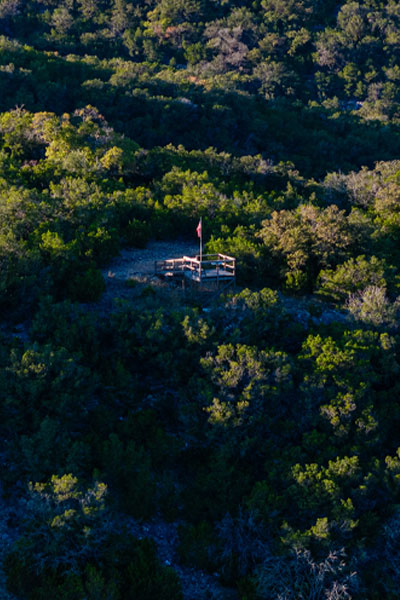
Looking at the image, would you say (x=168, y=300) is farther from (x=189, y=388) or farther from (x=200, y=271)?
(x=189, y=388)

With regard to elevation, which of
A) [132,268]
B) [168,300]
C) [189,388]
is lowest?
[189,388]

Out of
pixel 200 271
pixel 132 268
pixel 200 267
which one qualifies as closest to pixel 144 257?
pixel 132 268

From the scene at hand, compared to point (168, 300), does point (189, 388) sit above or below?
below

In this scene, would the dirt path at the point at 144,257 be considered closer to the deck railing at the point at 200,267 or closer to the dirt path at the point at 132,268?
the dirt path at the point at 132,268

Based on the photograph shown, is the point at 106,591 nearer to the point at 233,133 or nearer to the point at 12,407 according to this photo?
the point at 12,407

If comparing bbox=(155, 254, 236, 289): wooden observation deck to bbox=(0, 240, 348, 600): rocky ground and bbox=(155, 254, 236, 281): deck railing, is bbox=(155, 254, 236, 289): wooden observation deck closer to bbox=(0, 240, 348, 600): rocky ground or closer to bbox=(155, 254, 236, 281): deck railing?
bbox=(155, 254, 236, 281): deck railing

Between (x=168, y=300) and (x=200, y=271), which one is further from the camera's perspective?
(x=200, y=271)
